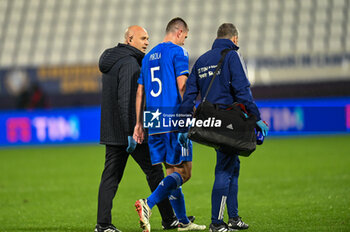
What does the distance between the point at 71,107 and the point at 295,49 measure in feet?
34.8

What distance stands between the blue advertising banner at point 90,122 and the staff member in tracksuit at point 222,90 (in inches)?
468

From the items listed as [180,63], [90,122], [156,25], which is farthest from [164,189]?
[156,25]

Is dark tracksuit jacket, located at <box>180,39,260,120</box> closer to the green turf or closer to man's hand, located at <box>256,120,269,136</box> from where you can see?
man's hand, located at <box>256,120,269,136</box>

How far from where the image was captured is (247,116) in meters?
5.45

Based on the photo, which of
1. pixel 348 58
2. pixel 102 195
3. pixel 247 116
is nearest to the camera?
pixel 247 116

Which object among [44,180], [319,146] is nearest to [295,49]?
[319,146]

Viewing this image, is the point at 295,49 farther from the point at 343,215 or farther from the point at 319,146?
the point at 343,215

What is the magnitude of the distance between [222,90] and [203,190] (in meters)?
3.92

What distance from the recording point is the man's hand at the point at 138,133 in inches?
226

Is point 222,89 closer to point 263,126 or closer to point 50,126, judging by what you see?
point 263,126

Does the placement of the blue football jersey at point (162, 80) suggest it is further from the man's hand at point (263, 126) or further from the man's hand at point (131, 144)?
the man's hand at point (263, 126)

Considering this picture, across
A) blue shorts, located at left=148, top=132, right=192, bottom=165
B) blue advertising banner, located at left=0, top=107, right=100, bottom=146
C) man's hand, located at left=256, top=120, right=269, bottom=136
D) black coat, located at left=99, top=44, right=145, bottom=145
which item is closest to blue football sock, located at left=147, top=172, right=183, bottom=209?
blue shorts, located at left=148, top=132, right=192, bottom=165

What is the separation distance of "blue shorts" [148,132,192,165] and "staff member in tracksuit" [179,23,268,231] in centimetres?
Answer: 16

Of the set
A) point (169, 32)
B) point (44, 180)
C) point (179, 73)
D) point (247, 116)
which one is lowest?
point (44, 180)
